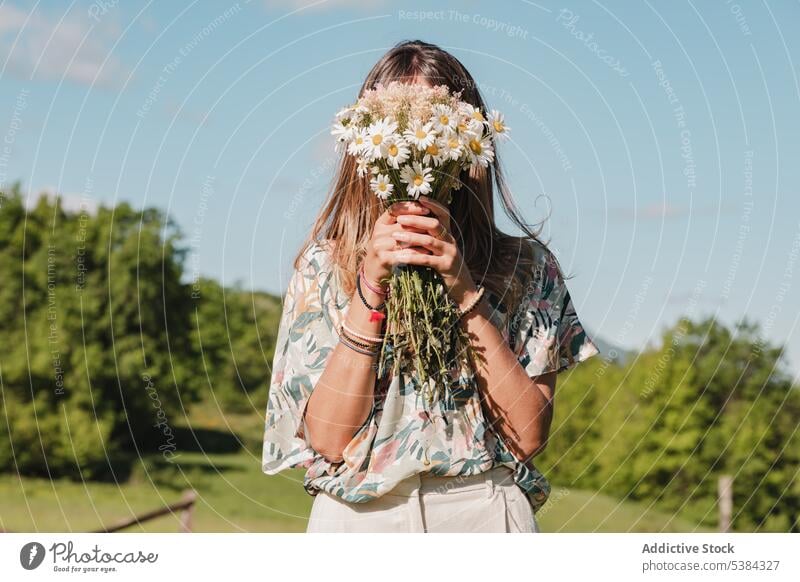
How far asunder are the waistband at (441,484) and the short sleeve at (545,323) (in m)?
0.37

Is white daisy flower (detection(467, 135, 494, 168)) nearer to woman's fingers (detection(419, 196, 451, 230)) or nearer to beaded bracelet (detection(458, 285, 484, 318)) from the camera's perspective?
woman's fingers (detection(419, 196, 451, 230))

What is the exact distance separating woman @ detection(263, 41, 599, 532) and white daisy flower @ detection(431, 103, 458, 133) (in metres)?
0.24

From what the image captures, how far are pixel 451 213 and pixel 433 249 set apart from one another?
0.37 metres

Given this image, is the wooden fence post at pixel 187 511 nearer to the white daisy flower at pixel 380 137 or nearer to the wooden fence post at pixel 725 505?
the white daisy flower at pixel 380 137

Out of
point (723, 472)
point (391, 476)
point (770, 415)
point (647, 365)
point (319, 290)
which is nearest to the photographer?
point (391, 476)

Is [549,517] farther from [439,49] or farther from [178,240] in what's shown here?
[439,49]

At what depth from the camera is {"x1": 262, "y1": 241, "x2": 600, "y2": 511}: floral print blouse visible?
2.77 meters

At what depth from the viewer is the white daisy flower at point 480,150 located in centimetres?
284

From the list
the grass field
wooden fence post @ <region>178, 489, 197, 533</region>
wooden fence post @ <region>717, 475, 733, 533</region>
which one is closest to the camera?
wooden fence post @ <region>178, 489, 197, 533</region>

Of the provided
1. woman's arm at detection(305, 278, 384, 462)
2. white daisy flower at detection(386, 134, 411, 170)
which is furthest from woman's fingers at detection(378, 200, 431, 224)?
woman's arm at detection(305, 278, 384, 462)

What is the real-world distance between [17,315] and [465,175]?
26918 mm

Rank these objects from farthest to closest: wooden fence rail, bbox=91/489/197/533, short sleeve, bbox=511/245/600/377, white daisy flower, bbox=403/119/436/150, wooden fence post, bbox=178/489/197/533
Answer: wooden fence post, bbox=178/489/197/533 → wooden fence rail, bbox=91/489/197/533 → short sleeve, bbox=511/245/600/377 → white daisy flower, bbox=403/119/436/150
